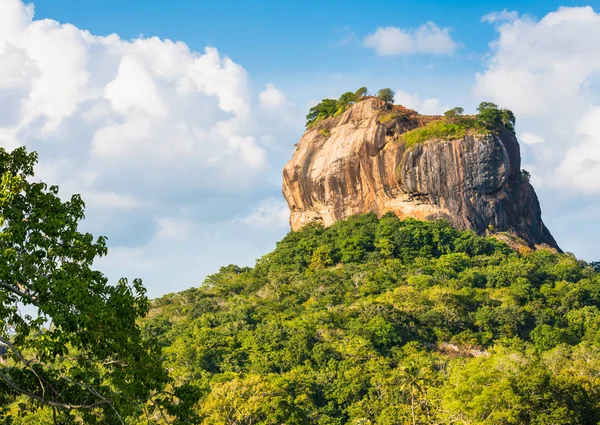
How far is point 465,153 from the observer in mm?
69938

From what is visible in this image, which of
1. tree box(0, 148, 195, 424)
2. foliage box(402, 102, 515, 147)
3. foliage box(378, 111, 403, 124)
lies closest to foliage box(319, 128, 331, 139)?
foliage box(378, 111, 403, 124)

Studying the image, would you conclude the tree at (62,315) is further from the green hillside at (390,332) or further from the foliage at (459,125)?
the foliage at (459,125)

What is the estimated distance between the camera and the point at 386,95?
78250mm

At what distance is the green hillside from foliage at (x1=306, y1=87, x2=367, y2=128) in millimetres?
13204

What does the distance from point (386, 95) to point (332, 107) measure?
657 centimetres

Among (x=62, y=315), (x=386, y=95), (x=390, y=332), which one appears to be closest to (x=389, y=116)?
(x=386, y=95)

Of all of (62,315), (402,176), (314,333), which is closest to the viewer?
(62,315)

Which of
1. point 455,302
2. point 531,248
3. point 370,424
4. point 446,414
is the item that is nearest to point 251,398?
point 370,424

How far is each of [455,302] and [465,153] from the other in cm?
2050

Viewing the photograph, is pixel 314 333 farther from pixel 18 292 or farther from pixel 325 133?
pixel 18 292

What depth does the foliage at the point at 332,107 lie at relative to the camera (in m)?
80.1

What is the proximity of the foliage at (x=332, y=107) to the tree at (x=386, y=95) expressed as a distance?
7.30ft

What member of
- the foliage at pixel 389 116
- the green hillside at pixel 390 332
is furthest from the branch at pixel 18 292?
the foliage at pixel 389 116

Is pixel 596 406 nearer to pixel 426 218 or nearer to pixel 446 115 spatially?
pixel 426 218
